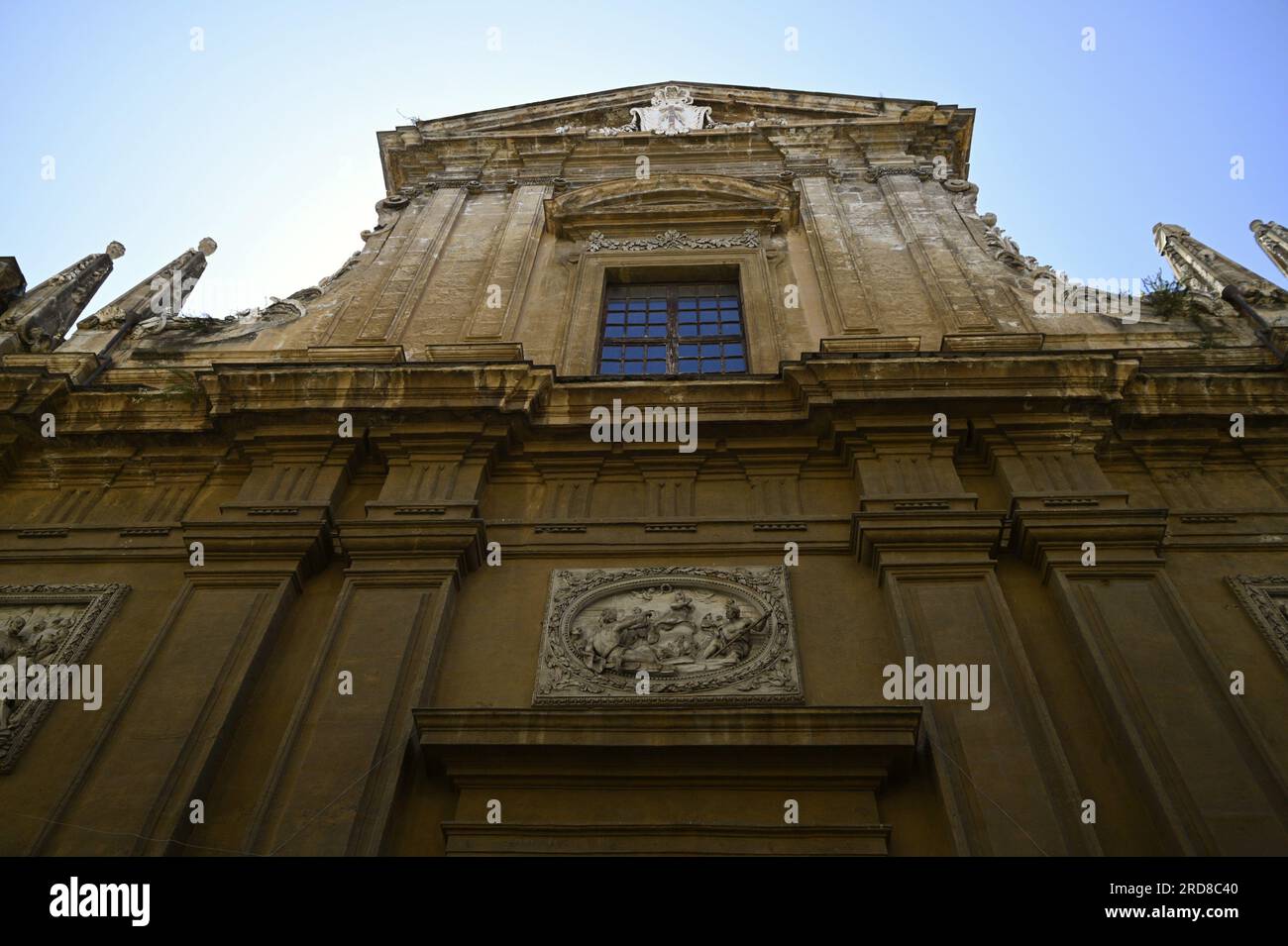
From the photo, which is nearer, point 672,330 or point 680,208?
point 672,330

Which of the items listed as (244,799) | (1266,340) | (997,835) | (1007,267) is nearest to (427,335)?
(244,799)

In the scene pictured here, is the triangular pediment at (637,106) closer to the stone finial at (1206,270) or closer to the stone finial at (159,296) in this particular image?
the stone finial at (159,296)

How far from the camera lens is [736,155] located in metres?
14.7

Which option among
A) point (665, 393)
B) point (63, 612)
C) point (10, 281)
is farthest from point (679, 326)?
point (10, 281)

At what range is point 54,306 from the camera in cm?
1115

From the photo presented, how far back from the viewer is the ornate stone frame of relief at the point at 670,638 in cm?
676

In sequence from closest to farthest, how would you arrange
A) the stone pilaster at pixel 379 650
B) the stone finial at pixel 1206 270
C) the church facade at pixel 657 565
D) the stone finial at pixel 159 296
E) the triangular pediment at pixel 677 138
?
the stone pilaster at pixel 379 650 → the church facade at pixel 657 565 → the stone finial at pixel 1206 270 → the stone finial at pixel 159 296 → the triangular pediment at pixel 677 138

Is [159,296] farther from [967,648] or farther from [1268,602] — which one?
[1268,602]

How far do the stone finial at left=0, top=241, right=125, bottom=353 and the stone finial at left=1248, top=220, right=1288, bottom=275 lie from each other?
1322cm

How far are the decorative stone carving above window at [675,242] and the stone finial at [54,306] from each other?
586 centimetres

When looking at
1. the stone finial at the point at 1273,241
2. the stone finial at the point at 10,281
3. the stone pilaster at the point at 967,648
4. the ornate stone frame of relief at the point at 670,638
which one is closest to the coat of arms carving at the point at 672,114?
the stone finial at the point at 1273,241

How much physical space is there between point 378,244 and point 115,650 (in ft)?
22.4

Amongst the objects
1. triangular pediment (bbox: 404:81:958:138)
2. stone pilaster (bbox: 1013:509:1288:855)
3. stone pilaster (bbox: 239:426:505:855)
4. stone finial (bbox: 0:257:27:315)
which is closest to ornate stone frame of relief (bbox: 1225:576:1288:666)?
stone pilaster (bbox: 1013:509:1288:855)

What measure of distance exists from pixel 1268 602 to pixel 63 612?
8.62m
